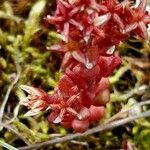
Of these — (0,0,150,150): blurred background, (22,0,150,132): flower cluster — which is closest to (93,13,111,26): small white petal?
(22,0,150,132): flower cluster

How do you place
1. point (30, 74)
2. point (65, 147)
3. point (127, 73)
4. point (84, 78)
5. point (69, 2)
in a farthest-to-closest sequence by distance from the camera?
1. point (127, 73)
2. point (30, 74)
3. point (65, 147)
4. point (84, 78)
5. point (69, 2)

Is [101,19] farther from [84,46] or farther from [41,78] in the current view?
[41,78]

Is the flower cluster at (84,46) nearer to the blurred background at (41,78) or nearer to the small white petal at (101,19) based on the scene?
the small white petal at (101,19)

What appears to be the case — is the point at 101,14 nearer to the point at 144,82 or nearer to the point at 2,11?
the point at 144,82

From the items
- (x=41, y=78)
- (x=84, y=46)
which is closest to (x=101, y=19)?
(x=84, y=46)

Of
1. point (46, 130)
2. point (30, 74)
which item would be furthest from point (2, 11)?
point (46, 130)

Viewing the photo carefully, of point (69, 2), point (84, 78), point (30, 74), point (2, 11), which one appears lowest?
point (30, 74)

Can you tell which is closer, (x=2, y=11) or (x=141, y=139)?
Result: (x=141, y=139)
